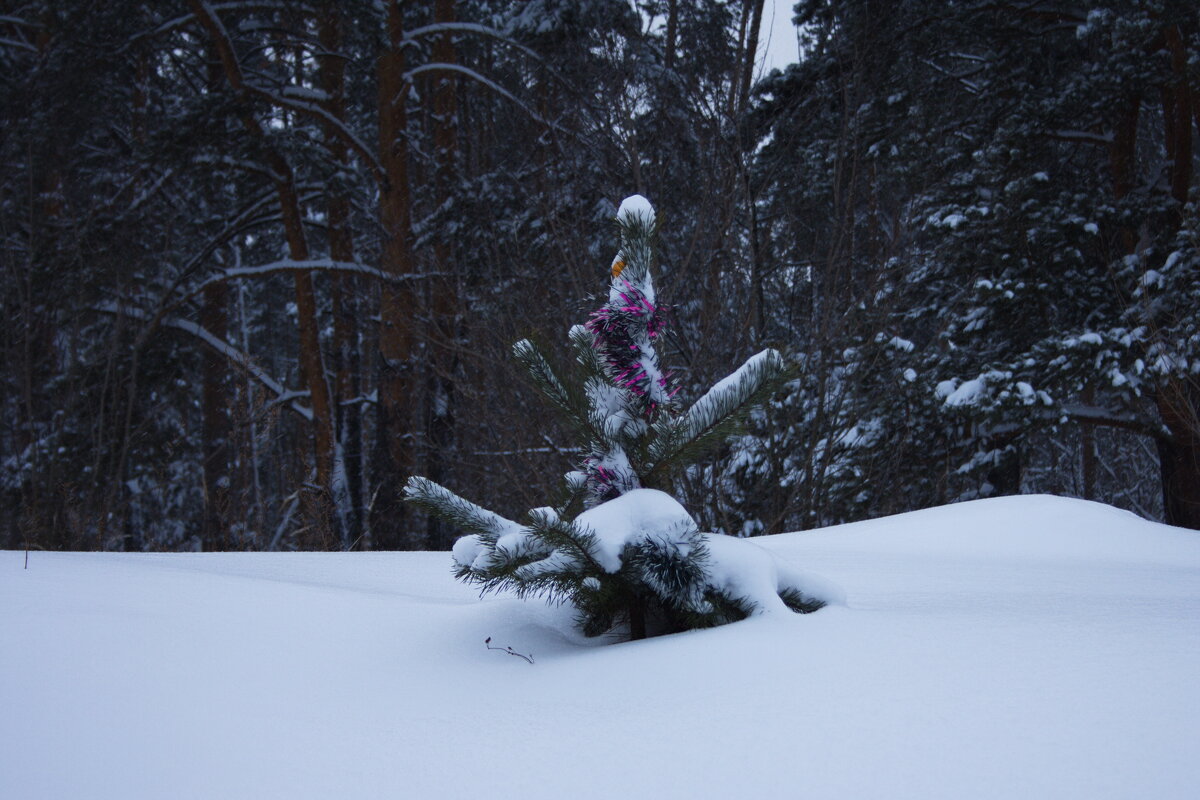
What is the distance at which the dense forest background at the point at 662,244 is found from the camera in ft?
22.6

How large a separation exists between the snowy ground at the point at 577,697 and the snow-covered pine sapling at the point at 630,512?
142mm

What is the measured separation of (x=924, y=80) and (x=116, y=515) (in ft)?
31.8

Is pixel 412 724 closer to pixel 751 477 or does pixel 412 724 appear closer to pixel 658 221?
pixel 658 221

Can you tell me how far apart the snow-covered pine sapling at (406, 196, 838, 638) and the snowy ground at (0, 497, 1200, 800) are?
0.14m

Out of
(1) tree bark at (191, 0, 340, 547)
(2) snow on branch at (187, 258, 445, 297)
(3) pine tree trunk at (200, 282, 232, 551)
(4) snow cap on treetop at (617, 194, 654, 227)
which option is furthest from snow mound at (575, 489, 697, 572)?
(3) pine tree trunk at (200, 282, 232, 551)

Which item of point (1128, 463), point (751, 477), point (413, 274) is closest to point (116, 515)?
point (413, 274)

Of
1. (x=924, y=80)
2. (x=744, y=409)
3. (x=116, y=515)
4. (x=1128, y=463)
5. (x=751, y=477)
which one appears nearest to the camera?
(x=744, y=409)

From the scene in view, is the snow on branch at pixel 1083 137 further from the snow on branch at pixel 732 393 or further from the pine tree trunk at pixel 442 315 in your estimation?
the snow on branch at pixel 732 393

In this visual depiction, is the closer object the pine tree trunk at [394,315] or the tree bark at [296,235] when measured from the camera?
the pine tree trunk at [394,315]

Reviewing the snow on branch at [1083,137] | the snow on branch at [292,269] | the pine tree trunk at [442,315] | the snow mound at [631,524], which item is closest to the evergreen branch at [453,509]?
the snow mound at [631,524]

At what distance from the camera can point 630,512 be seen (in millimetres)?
2023

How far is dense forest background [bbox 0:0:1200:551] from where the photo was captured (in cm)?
690

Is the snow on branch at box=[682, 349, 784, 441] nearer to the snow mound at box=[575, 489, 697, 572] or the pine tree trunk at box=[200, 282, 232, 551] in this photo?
the snow mound at box=[575, 489, 697, 572]

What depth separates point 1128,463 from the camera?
21.1 metres
